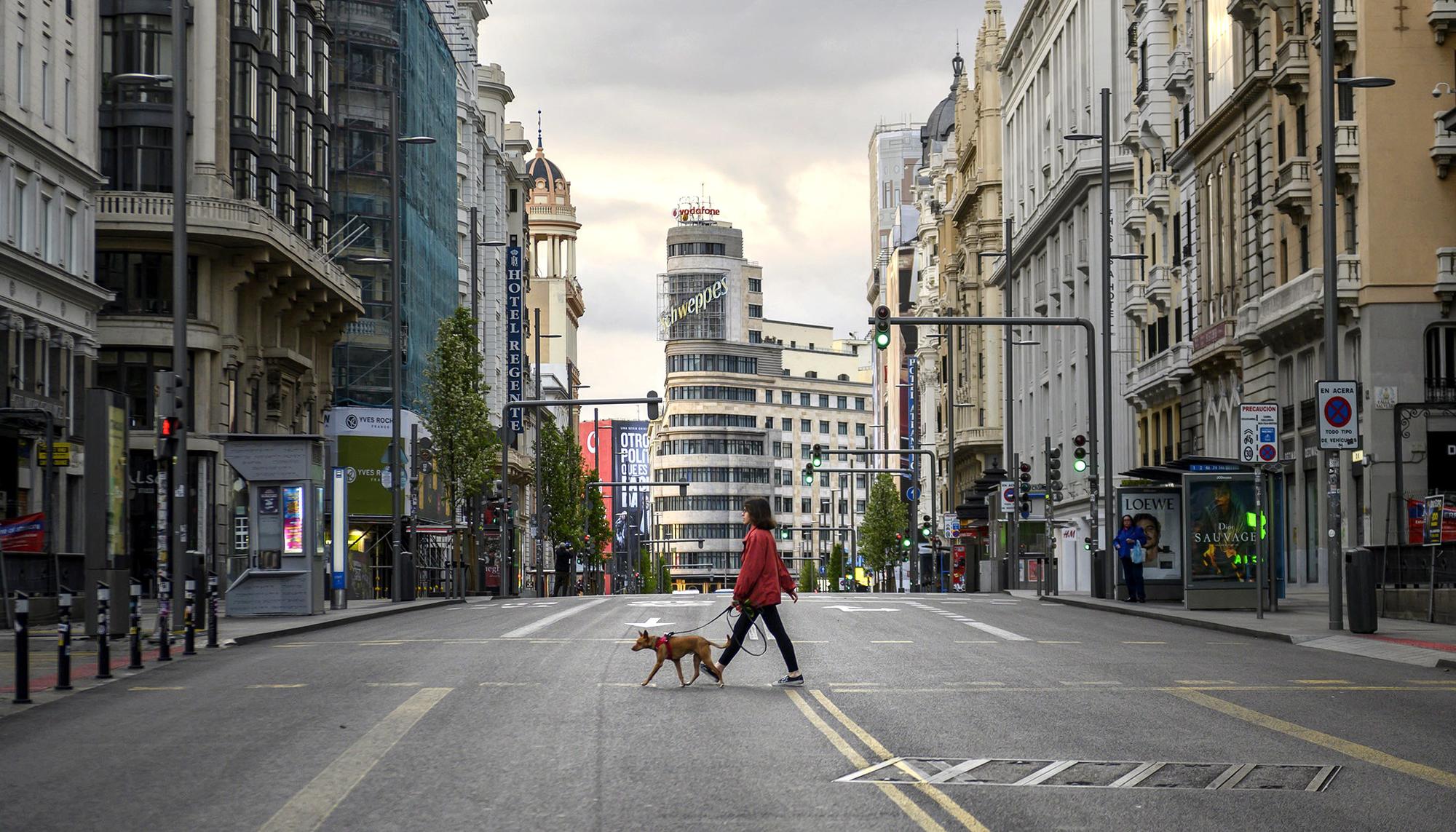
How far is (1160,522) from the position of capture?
121ft

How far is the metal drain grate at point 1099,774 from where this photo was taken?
10633mm

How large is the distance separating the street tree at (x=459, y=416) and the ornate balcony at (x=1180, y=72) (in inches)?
912

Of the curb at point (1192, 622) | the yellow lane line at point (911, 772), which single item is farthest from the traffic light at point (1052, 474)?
the yellow lane line at point (911, 772)

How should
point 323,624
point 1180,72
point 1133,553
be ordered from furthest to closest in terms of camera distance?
point 1180,72, point 1133,553, point 323,624

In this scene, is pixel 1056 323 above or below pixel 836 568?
above

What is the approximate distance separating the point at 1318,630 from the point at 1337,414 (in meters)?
2.97

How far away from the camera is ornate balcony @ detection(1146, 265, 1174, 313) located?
61.0 m

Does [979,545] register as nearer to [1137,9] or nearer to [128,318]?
[1137,9]

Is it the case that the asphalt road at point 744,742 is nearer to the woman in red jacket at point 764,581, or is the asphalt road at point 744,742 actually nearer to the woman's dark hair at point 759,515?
the woman in red jacket at point 764,581

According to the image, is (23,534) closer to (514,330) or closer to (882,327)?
(882,327)

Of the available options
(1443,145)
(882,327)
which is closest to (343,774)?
(882,327)

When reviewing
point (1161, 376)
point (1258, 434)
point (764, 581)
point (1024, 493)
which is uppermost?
point (1161, 376)

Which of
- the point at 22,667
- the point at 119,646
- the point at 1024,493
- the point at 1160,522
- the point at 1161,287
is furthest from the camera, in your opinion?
the point at 1161,287

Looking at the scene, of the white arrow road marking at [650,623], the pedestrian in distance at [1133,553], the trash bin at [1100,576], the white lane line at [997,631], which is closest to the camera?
the white lane line at [997,631]
